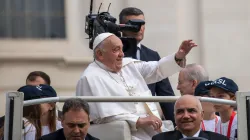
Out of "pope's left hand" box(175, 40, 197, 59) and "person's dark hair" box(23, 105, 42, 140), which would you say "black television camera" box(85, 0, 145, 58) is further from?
"person's dark hair" box(23, 105, 42, 140)

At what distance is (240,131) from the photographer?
28.8 feet

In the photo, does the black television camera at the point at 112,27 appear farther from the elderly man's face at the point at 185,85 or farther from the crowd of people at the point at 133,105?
the elderly man's face at the point at 185,85

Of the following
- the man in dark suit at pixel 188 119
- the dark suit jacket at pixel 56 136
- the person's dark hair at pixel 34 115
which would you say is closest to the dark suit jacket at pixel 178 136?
the man in dark suit at pixel 188 119

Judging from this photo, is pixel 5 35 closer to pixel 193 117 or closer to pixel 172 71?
pixel 172 71

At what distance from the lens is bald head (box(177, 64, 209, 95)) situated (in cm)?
1065

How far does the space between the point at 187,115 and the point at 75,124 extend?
0.81 meters

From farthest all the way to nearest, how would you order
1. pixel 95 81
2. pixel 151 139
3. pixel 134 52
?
pixel 134 52
pixel 95 81
pixel 151 139

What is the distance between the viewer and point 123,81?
34.0 ft

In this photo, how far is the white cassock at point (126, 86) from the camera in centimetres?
995

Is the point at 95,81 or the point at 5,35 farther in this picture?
the point at 5,35

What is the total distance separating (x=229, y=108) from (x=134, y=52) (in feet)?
4.71

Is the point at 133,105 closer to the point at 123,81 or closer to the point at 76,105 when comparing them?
the point at 123,81

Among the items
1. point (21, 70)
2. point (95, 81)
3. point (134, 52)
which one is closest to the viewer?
point (95, 81)

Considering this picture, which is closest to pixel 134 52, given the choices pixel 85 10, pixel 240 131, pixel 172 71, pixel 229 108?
pixel 172 71
